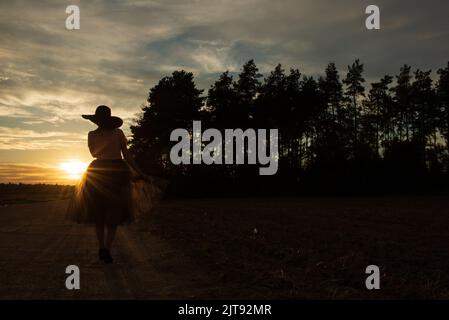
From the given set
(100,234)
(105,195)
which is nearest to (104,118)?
(105,195)

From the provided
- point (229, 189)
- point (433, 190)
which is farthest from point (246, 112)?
point (433, 190)

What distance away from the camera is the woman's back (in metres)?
8.07

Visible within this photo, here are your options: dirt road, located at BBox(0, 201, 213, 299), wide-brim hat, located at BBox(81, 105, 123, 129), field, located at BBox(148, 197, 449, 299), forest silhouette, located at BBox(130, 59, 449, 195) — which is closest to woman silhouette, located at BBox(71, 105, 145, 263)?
wide-brim hat, located at BBox(81, 105, 123, 129)

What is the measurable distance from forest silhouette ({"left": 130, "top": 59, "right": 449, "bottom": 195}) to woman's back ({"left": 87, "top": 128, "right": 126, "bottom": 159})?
45.4 meters

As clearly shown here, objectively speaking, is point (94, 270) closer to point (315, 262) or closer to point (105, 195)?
point (105, 195)

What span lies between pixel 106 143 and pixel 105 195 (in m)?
0.84

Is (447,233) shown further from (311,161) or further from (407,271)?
(311,161)

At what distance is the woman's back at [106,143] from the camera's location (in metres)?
8.07

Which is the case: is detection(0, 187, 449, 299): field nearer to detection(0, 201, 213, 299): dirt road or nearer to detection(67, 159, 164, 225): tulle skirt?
detection(0, 201, 213, 299): dirt road

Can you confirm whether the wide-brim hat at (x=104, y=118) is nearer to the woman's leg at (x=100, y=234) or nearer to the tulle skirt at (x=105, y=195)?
the tulle skirt at (x=105, y=195)

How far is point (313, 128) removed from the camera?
2867 inches

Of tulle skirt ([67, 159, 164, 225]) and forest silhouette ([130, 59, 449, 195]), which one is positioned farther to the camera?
forest silhouette ([130, 59, 449, 195])
